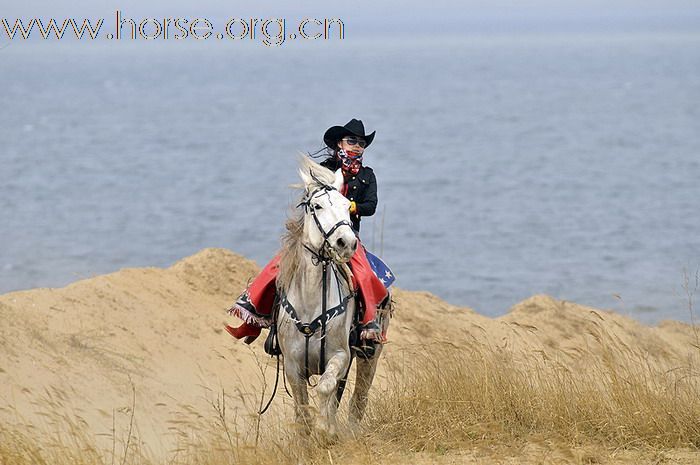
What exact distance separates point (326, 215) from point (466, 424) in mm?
2121

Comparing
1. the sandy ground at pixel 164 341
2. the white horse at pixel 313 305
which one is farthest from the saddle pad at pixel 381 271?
the sandy ground at pixel 164 341

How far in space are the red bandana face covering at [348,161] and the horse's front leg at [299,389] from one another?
1.59 meters

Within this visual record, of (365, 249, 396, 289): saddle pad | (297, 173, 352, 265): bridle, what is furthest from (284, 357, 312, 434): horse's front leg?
(365, 249, 396, 289): saddle pad

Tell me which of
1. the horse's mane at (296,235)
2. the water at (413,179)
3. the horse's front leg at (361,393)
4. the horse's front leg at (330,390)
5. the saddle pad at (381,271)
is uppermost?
the horse's mane at (296,235)

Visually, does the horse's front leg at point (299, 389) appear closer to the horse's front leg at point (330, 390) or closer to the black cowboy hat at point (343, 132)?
the horse's front leg at point (330, 390)

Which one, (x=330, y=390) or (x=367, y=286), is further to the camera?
(x=367, y=286)

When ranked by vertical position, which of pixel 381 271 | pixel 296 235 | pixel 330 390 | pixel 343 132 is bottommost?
pixel 330 390

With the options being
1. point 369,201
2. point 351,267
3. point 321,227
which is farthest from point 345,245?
point 369,201

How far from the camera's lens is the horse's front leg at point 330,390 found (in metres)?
8.48

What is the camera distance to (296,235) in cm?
881

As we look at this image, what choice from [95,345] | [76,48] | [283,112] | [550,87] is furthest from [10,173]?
[76,48]

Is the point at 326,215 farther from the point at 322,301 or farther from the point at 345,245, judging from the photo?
the point at 322,301

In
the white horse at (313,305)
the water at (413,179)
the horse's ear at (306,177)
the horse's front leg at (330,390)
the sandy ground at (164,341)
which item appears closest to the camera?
the horse's front leg at (330,390)

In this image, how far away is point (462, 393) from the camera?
31.7 ft
